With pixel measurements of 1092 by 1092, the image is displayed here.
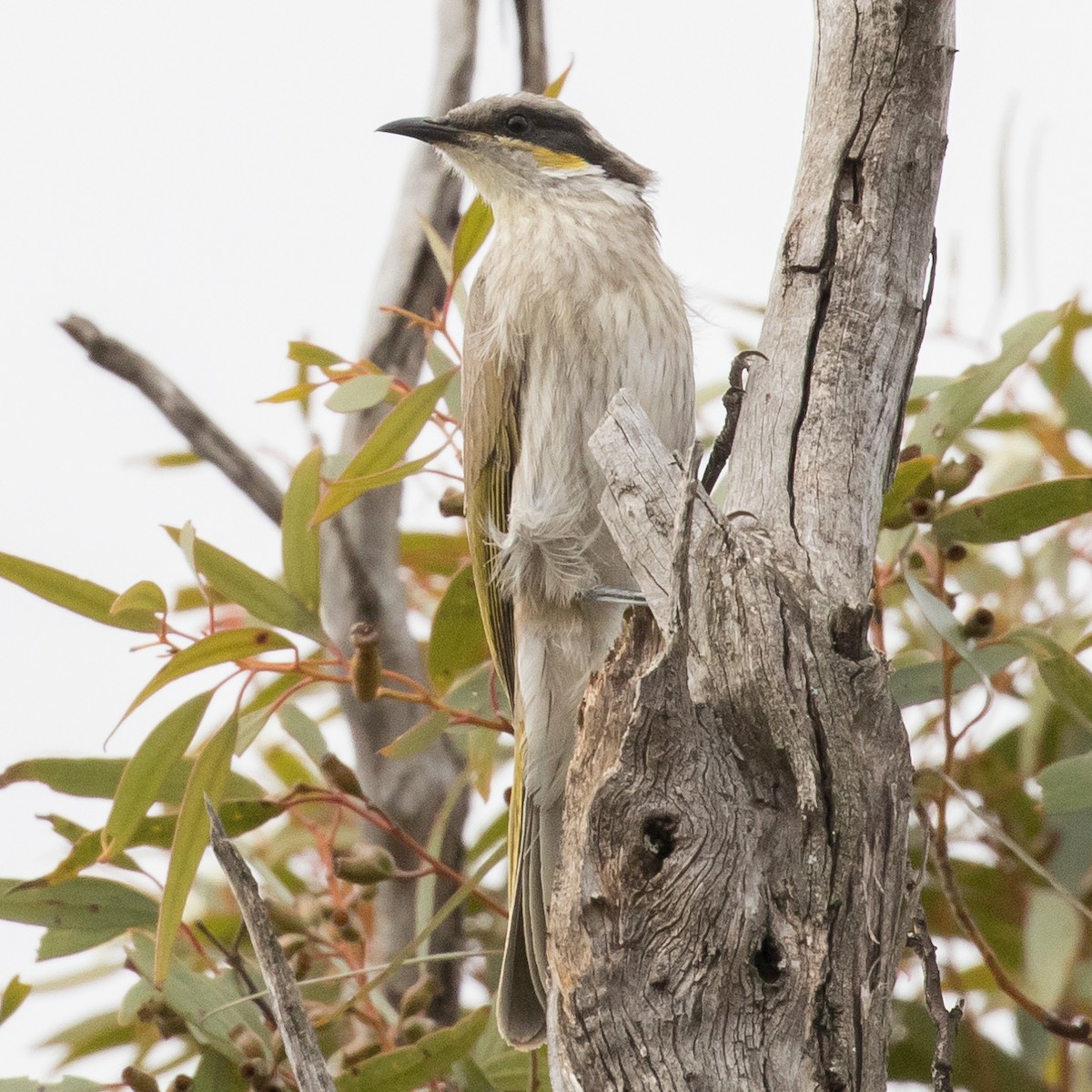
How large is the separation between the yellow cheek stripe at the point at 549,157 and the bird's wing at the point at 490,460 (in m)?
0.43

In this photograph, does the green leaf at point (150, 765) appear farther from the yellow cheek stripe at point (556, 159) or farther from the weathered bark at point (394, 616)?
the yellow cheek stripe at point (556, 159)

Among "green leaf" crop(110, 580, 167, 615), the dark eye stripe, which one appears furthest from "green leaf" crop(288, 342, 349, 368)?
the dark eye stripe

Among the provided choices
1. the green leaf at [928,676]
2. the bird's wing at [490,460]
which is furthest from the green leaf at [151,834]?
the green leaf at [928,676]

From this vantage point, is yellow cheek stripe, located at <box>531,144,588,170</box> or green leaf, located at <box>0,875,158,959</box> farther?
yellow cheek stripe, located at <box>531,144,588,170</box>

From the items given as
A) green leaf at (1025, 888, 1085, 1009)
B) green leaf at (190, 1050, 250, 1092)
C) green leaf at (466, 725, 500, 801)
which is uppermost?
green leaf at (466, 725, 500, 801)

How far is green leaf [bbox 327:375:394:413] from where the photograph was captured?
81.3 inches

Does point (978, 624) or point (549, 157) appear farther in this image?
point (549, 157)

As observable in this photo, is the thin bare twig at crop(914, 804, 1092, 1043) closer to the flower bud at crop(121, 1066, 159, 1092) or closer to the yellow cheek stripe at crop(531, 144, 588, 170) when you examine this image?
the flower bud at crop(121, 1066, 159, 1092)

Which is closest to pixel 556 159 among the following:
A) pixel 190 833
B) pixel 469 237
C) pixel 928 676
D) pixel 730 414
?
pixel 469 237

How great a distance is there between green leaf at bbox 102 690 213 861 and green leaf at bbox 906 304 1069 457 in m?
1.13

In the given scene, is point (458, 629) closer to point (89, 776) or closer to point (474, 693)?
point (474, 693)

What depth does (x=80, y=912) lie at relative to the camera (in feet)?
6.57

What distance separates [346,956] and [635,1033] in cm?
95

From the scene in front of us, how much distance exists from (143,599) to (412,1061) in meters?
0.69
